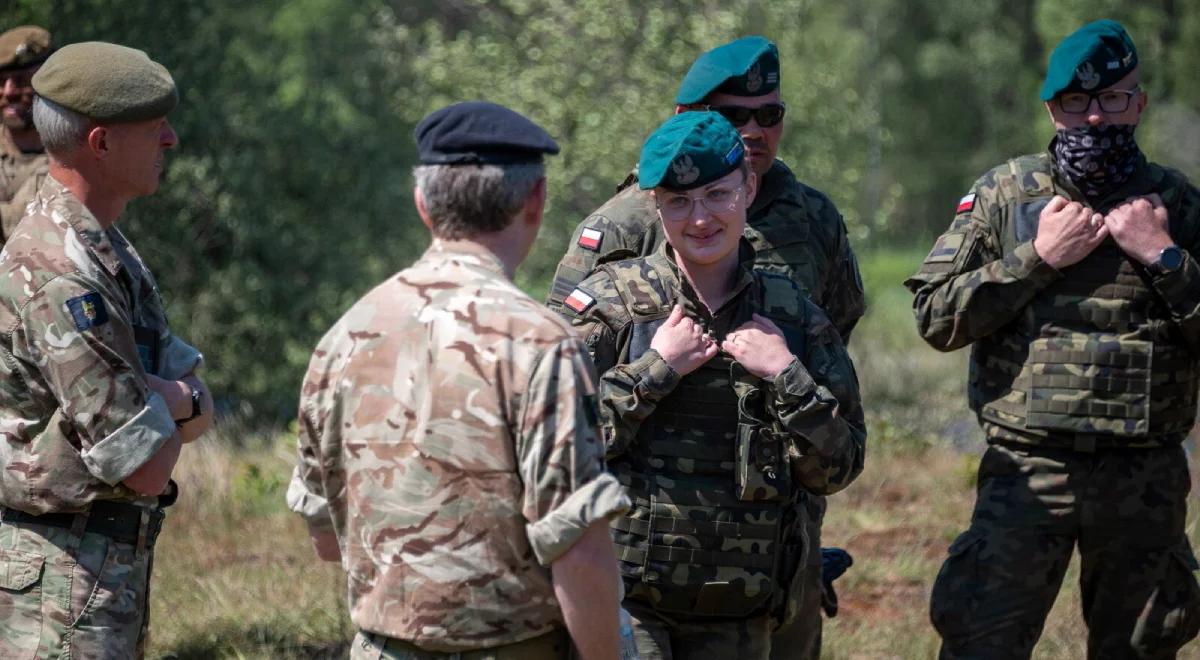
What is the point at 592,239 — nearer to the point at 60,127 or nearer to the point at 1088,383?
the point at 60,127

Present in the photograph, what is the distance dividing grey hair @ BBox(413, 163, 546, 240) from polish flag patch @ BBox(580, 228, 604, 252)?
5.42ft

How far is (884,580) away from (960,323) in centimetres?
271

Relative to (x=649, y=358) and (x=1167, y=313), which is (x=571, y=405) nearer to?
(x=649, y=358)

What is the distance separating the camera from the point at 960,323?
4.85 meters

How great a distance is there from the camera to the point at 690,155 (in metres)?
3.66

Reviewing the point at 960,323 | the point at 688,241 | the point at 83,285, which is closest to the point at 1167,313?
the point at 960,323

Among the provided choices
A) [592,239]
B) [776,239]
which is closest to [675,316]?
[592,239]

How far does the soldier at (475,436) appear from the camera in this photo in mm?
2705

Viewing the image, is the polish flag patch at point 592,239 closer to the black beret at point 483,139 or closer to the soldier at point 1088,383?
the soldier at point 1088,383

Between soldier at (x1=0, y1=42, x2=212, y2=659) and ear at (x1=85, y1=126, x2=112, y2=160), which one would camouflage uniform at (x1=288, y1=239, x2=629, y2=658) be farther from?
ear at (x1=85, y1=126, x2=112, y2=160)

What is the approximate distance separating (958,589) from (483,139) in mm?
2893

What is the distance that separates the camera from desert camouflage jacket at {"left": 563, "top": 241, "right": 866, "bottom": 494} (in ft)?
11.7

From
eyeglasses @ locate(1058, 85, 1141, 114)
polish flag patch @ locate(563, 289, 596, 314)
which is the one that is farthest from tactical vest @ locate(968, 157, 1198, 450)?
polish flag patch @ locate(563, 289, 596, 314)

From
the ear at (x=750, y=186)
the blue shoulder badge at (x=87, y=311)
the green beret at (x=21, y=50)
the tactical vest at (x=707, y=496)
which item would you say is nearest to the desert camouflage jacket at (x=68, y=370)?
the blue shoulder badge at (x=87, y=311)
